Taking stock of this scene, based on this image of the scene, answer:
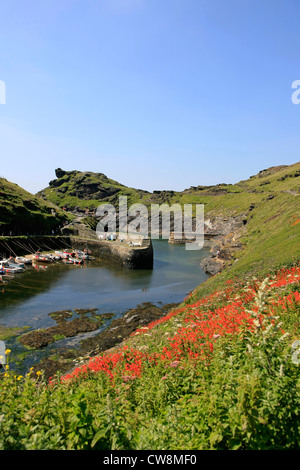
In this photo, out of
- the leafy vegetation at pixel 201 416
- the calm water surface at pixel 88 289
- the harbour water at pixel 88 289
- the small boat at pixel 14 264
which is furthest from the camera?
the small boat at pixel 14 264

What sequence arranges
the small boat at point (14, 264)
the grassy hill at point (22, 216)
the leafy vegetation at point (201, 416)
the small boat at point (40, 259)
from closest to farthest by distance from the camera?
the leafy vegetation at point (201, 416), the small boat at point (14, 264), the small boat at point (40, 259), the grassy hill at point (22, 216)

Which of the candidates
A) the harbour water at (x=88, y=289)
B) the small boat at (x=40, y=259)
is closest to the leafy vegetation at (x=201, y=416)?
the harbour water at (x=88, y=289)

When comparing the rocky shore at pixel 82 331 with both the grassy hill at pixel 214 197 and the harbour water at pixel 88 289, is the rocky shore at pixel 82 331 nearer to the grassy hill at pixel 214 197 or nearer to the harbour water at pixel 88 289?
the harbour water at pixel 88 289

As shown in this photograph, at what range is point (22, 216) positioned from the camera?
81.1 meters

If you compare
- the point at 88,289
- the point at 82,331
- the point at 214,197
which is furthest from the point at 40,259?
the point at 214,197

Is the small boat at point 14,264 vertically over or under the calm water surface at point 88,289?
over

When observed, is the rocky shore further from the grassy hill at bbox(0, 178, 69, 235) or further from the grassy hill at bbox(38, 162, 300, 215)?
the grassy hill at bbox(38, 162, 300, 215)

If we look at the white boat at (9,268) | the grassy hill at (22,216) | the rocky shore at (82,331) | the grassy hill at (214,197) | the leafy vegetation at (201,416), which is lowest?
the rocky shore at (82,331)

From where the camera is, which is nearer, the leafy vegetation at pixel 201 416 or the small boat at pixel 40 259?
the leafy vegetation at pixel 201 416

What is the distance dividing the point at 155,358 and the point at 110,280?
43.7 m

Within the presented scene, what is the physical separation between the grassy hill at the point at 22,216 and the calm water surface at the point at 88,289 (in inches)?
895
